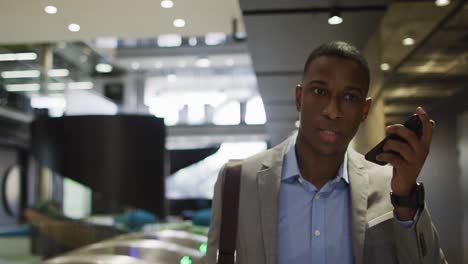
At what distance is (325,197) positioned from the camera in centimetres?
194

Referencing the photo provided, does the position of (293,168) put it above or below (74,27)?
below

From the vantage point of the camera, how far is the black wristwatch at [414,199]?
5.59 ft

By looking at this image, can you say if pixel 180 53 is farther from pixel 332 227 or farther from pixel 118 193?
pixel 332 227

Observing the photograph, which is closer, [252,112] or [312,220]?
[312,220]

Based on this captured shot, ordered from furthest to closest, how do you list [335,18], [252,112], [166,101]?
1. [166,101]
2. [252,112]
3. [335,18]

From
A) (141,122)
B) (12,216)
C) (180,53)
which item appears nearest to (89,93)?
(180,53)

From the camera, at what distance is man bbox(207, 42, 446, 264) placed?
6.07 ft

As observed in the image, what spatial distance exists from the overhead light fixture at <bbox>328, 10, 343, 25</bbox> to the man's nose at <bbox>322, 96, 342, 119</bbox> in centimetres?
338

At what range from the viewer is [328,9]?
16.7ft

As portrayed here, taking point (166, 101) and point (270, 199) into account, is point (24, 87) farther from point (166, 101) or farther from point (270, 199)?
point (270, 199)

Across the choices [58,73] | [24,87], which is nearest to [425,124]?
[24,87]

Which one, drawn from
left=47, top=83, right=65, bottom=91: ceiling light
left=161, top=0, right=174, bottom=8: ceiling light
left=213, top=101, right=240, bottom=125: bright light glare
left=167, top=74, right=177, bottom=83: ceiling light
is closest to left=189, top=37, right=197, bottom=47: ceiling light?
left=167, top=74, right=177, bottom=83: ceiling light

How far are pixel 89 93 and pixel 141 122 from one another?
610 cm

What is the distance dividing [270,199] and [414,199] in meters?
0.47
